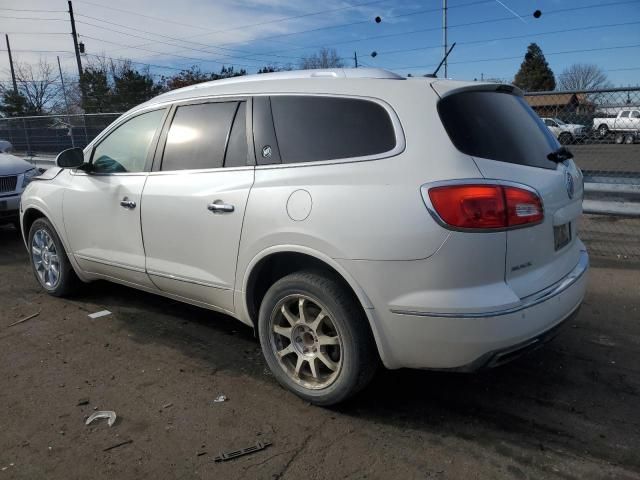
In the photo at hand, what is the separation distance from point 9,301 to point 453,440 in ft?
14.3

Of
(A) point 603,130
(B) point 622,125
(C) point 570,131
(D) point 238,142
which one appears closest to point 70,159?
(D) point 238,142

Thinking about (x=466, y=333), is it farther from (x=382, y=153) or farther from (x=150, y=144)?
(x=150, y=144)

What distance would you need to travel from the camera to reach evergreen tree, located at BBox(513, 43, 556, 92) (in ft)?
200

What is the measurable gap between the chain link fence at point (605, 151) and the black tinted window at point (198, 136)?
3668 mm

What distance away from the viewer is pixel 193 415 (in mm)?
3014

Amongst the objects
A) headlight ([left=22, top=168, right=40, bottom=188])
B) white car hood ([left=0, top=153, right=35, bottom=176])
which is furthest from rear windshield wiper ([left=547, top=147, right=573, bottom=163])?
white car hood ([left=0, top=153, right=35, bottom=176])

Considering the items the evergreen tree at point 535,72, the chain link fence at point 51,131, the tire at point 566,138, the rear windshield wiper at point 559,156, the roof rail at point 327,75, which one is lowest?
the tire at point 566,138

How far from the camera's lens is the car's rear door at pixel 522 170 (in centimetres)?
257

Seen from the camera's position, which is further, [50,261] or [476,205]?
[50,261]

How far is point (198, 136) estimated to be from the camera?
11.8ft

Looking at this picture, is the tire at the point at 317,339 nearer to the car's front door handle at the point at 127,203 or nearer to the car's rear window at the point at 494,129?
the car's rear window at the point at 494,129

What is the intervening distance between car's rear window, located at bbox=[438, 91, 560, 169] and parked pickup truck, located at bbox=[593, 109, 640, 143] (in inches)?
156

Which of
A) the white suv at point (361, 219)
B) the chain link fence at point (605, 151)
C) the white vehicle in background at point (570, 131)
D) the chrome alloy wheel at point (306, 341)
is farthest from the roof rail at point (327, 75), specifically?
the white vehicle in background at point (570, 131)

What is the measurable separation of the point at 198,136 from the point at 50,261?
2442mm
